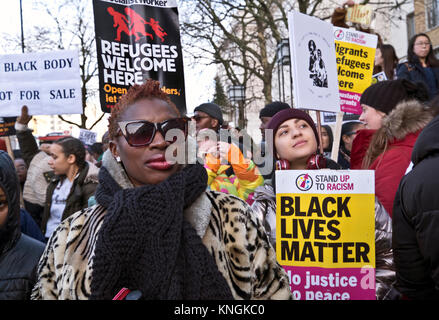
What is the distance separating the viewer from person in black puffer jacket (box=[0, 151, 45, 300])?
90.1 inches

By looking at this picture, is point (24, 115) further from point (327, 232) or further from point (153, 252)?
point (153, 252)

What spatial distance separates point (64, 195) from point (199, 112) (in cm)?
175

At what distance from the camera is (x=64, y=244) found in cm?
179

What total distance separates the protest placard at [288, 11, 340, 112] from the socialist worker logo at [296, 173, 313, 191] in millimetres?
1269

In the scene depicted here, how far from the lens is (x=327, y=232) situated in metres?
2.72

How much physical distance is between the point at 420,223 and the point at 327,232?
2.59 ft

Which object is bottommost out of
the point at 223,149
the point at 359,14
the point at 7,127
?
the point at 223,149

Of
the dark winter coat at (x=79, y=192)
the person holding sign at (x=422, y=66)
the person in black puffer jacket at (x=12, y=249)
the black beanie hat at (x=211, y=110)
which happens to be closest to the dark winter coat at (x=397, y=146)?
the person in black puffer jacket at (x=12, y=249)

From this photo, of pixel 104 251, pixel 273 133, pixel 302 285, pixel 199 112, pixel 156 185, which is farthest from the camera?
pixel 199 112

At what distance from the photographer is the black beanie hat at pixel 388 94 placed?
12.0ft

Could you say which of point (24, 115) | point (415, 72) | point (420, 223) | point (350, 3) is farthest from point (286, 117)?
point (415, 72)

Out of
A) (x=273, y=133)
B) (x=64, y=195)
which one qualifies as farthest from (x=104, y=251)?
(x=64, y=195)

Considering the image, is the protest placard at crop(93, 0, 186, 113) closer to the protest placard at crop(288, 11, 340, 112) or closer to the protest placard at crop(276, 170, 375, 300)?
the protest placard at crop(288, 11, 340, 112)
